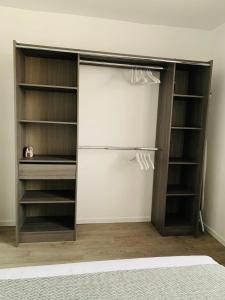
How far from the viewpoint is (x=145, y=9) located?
7.94ft

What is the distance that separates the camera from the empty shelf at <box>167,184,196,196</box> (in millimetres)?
2681

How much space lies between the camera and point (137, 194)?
3055 millimetres

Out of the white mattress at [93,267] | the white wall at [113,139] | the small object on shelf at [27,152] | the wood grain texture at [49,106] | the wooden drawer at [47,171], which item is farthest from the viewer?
the white wall at [113,139]

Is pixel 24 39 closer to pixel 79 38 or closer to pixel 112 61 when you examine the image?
pixel 79 38

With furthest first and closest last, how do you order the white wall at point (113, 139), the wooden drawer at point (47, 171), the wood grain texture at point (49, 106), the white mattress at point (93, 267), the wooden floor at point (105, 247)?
the white wall at point (113, 139) → the wood grain texture at point (49, 106) → the wooden drawer at point (47, 171) → the wooden floor at point (105, 247) → the white mattress at point (93, 267)

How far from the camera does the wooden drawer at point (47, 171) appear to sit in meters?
2.34

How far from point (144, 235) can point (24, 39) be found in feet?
8.75

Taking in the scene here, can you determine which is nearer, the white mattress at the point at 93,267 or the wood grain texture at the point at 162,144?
the white mattress at the point at 93,267

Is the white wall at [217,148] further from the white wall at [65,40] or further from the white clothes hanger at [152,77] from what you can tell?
the white clothes hanger at [152,77]

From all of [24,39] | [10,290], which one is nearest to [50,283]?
[10,290]

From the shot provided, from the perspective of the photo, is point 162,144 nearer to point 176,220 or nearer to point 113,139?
point 113,139

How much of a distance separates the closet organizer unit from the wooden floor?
0.12m

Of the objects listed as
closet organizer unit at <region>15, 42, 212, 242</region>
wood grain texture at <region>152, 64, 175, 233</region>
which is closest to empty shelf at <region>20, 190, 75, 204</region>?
closet organizer unit at <region>15, 42, 212, 242</region>

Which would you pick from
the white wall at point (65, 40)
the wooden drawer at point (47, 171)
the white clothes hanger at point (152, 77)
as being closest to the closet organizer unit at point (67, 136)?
the wooden drawer at point (47, 171)
